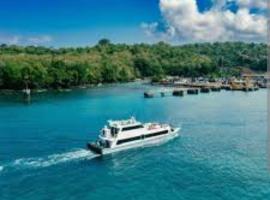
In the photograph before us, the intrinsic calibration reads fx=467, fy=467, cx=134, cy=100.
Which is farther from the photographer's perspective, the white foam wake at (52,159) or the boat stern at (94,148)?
A: the boat stern at (94,148)

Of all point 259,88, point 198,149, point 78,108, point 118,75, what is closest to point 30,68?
point 118,75

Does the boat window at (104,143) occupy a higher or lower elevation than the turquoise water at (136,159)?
higher

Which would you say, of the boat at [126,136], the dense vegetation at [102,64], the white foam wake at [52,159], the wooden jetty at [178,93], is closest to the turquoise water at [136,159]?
the white foam wake at [52,159]

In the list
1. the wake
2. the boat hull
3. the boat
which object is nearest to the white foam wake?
the wake

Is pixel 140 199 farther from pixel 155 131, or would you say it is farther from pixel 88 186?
pixel 155 131

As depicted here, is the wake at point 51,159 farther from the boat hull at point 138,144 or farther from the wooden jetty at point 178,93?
the wooden jetty at point 178,93

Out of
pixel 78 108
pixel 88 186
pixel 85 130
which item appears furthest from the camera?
pixel 78 108

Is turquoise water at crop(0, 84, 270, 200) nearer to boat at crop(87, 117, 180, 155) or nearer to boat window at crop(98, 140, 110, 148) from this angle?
boat at crop(87, 117, 180, 155)
